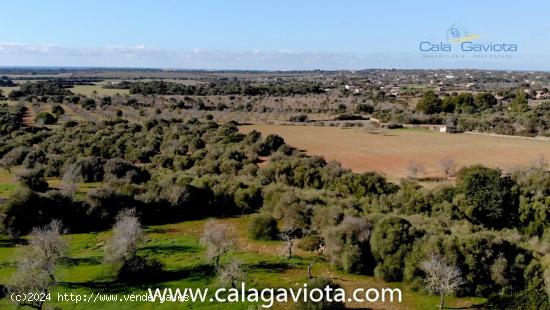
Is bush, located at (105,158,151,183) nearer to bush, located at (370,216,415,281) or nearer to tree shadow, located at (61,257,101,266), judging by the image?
tree shadow, located at (61,257,101,266)

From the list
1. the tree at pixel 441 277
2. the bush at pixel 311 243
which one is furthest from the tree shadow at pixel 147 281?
the tree at pixel 441 277

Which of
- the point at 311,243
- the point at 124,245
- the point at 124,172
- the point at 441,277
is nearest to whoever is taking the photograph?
the point at 441,277

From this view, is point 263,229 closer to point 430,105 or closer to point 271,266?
point 271,266

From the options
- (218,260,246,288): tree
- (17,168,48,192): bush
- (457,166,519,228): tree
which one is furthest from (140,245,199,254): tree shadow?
(457,166,519,228): tree

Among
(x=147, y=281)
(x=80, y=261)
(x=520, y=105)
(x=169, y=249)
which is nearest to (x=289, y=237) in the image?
(x=169, y=249)

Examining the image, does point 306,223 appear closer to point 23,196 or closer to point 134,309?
point 134,309

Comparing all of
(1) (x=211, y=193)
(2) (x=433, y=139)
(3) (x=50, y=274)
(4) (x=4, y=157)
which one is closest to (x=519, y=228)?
(1) (x=211, y=193)

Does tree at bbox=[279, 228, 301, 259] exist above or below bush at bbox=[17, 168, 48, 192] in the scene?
below
